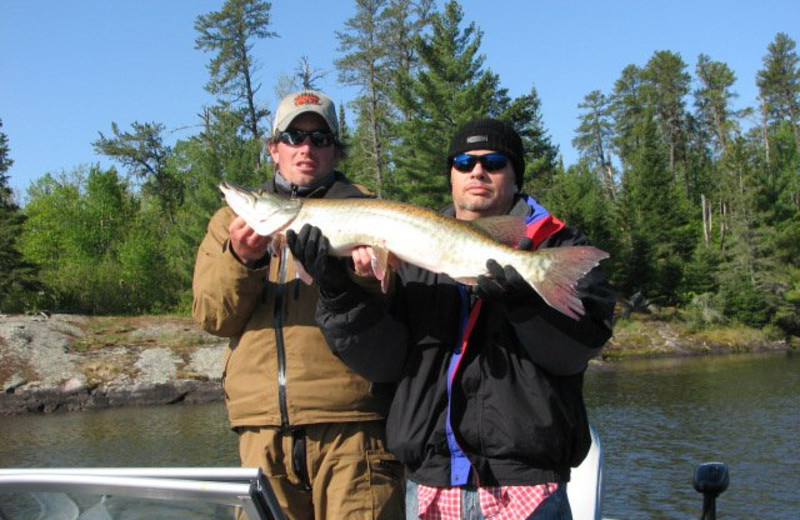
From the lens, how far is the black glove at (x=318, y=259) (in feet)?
10.9

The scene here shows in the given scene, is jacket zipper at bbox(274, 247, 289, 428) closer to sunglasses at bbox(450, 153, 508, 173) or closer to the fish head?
the fish head

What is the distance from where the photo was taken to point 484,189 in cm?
344

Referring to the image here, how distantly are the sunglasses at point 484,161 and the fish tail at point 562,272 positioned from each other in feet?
1.64

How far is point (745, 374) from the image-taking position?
3025 cm

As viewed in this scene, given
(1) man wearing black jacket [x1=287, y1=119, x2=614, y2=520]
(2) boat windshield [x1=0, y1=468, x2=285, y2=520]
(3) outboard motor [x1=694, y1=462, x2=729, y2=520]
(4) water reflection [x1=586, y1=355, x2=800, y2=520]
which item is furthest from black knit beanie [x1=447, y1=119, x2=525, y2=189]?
(4) water reflection [x1=586, y1=355, x2=800, y2=520]

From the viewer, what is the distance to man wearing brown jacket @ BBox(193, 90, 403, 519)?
11.9ft

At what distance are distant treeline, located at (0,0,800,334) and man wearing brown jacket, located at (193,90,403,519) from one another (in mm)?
33549

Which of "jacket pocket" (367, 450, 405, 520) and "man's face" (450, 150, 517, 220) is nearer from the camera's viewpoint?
"man's face" (450, 150, 517, 220)

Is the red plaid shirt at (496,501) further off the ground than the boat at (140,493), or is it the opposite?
the boat at (140,493)

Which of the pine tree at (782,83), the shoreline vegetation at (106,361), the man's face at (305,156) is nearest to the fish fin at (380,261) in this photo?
the man's face at (305,156)

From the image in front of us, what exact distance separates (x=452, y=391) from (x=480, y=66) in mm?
39488

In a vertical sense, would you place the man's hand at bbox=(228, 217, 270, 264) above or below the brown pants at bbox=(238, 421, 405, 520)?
above

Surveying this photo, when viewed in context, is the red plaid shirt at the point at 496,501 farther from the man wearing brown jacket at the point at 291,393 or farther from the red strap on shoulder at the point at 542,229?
the red strap on shoulder at the point at 542,229

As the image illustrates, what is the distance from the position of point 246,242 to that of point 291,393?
78 cm
